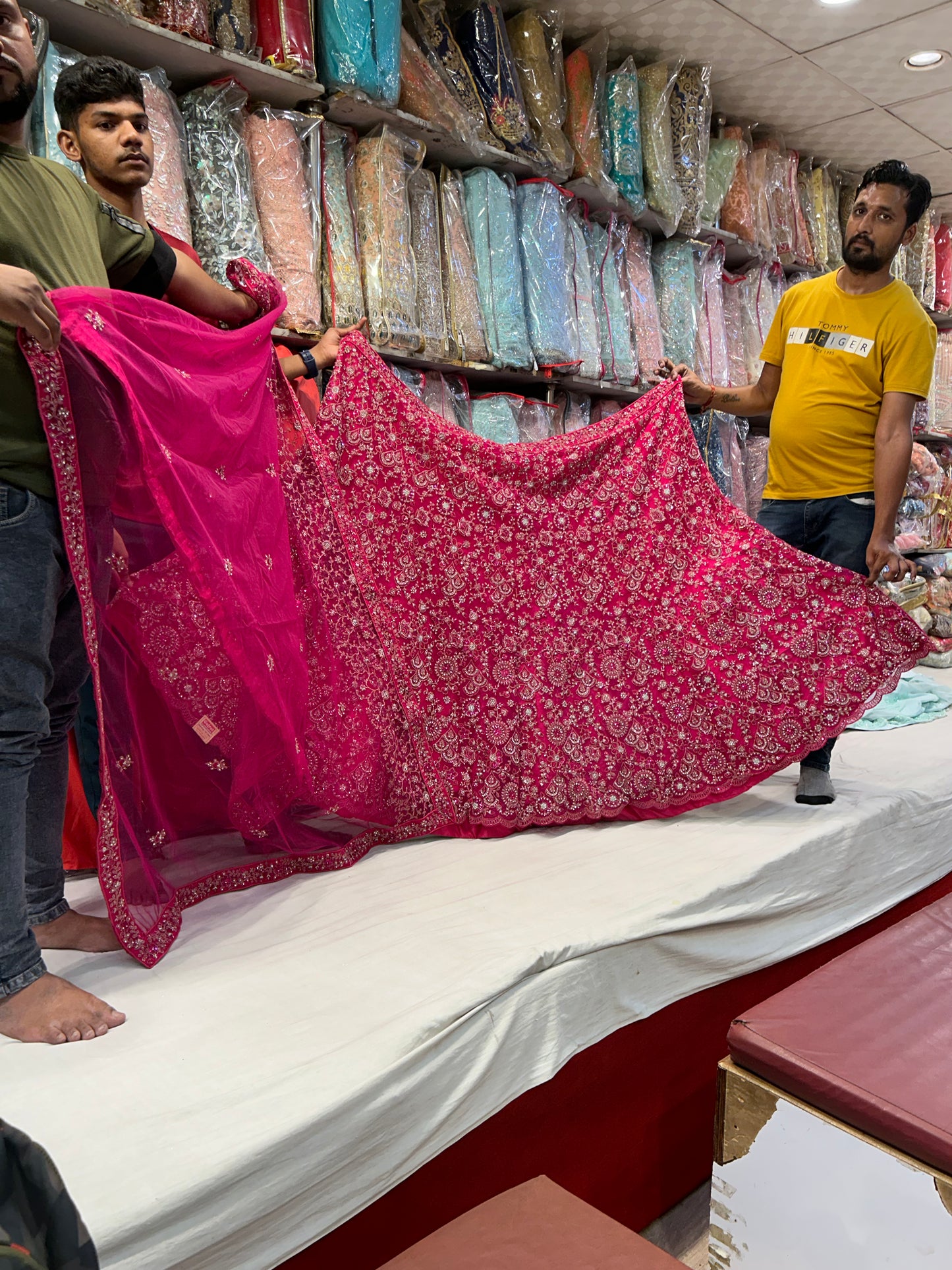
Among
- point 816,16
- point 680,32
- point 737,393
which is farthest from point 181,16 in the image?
point 816,16

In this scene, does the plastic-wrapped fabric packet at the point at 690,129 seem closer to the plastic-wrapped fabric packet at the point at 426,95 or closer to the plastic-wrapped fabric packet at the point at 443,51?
the plastic-wrapped fabric packet at the point at 443,51

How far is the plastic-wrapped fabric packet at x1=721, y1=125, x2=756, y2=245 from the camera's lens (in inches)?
144

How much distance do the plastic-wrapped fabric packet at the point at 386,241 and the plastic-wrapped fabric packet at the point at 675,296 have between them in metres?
1.23

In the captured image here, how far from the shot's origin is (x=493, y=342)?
2729mm

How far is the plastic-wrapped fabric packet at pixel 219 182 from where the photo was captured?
2080 mm

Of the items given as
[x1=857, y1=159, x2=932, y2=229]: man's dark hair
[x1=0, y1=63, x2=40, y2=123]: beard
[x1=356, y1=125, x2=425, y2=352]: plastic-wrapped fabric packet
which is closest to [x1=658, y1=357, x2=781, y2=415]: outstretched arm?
[x1=857, y1=159, x2=932, y2=229]: man's dark hair

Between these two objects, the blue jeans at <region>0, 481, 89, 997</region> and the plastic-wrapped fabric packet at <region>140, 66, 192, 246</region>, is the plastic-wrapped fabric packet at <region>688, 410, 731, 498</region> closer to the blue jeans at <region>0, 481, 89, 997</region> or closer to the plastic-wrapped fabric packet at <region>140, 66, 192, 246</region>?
the plastic-wrapped fabric packet at <region>140, 66, 192, 246</region>

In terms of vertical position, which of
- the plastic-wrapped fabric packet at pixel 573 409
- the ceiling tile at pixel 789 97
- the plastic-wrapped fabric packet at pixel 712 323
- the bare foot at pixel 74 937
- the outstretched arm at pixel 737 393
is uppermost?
the ceiling tile at pixel 789 97

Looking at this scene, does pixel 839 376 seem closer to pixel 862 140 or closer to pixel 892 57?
pixel 892 57

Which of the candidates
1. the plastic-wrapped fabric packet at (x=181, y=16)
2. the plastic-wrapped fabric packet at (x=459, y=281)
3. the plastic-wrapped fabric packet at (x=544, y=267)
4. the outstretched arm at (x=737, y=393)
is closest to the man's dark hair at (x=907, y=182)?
the outstretched arm at (x=737, y=393)

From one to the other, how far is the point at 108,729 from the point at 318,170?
1593 millimetres

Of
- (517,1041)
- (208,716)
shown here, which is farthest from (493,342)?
(517,1041)

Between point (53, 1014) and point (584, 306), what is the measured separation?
252cm

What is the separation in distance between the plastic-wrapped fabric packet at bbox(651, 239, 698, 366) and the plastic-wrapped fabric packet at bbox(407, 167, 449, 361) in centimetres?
108
